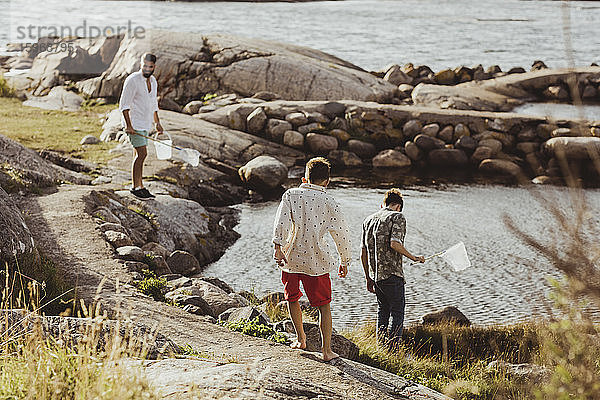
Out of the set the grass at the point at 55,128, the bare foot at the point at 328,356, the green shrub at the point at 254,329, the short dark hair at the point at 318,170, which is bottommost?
the grass at the point at 55,128

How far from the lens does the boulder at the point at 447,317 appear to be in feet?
25.1

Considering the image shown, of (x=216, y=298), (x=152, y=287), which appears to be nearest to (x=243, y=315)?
(x=216, y=298)

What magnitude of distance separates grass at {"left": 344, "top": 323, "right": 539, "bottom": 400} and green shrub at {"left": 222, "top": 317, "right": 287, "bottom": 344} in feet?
2.40

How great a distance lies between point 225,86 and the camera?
19188 mm

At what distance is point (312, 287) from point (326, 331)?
33 cm

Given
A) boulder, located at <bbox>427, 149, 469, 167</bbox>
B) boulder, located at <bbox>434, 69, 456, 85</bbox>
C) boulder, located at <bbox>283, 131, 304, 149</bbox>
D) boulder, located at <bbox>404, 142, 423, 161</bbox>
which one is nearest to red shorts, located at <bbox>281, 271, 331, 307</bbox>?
boulder, located at <bbox>283, 131, 304, 149</bbox>

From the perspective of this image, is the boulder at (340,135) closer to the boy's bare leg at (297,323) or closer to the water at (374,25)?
the boy's bare leg at (297,323)

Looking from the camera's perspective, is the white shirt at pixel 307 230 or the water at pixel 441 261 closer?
the white shirt at pixel 307 230

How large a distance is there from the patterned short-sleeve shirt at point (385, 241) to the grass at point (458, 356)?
64 centimetres

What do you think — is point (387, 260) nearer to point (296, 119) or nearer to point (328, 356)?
point (328, 356)

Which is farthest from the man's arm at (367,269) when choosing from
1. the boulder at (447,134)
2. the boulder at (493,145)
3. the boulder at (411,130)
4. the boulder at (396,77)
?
the boulder at (396,77)

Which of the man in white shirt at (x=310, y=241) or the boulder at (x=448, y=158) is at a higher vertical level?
the man in white shirt at (x=310, y=241)

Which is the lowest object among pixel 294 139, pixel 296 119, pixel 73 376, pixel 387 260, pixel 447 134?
pixel 294 139

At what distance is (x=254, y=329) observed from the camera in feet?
19.9
